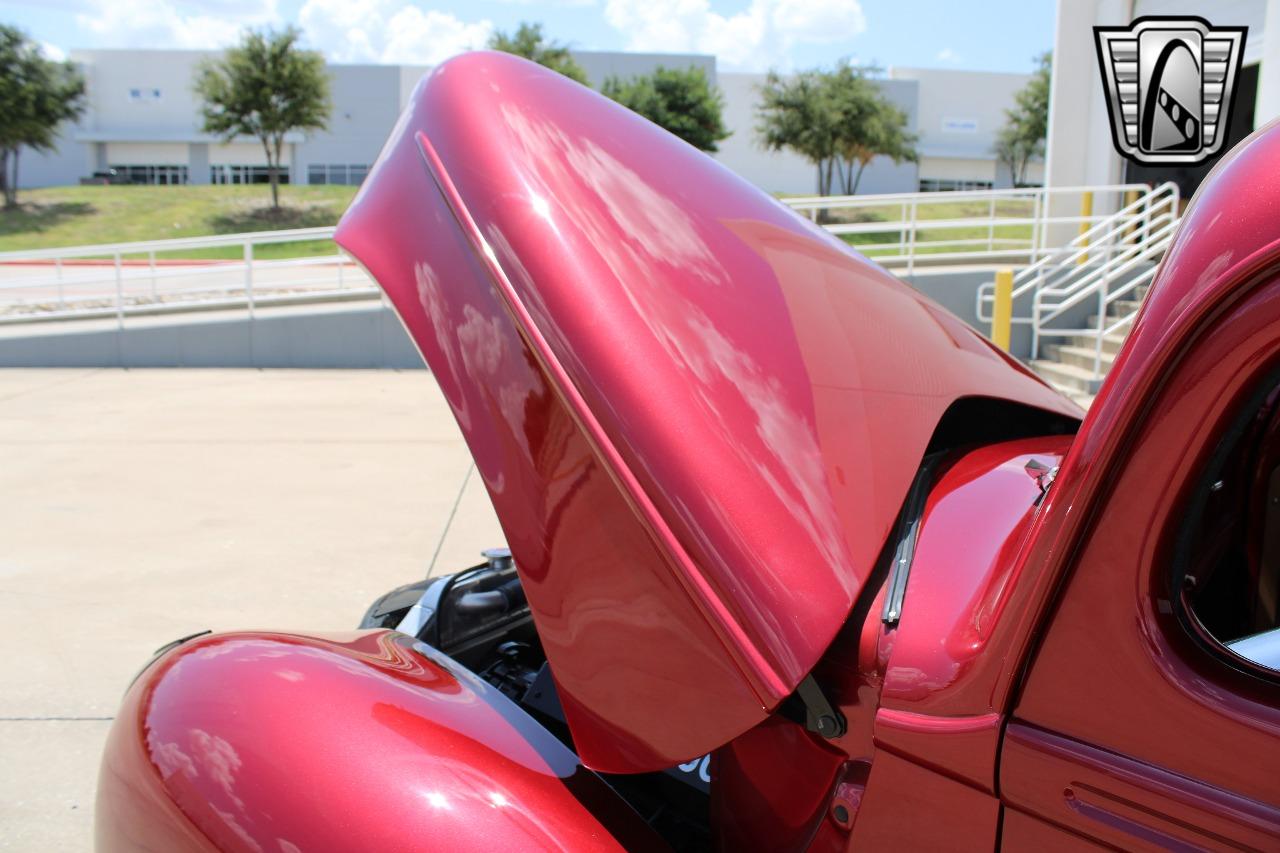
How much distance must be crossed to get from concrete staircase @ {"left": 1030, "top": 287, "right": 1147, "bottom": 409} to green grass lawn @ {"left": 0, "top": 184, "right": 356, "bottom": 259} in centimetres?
2238

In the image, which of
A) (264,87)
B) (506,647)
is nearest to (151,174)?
(264,87)

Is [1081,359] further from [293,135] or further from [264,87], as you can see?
[293,135]

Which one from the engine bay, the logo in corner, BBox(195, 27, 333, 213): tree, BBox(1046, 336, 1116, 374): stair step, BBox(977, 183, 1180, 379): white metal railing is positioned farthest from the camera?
BBox(195, 27, 333, 213): tree

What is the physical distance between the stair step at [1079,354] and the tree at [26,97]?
124 feet

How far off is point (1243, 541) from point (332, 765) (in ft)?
4.26

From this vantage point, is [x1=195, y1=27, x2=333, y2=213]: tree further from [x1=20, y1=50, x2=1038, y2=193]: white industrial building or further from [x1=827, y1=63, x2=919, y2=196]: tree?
[x1=827, y1=63, x2=919, y2=196]: tree

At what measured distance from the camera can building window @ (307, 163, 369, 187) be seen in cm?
4878

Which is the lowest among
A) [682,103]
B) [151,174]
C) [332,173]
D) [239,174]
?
[151,174]

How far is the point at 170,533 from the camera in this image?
5121mm

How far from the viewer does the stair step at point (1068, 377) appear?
9.06 metres

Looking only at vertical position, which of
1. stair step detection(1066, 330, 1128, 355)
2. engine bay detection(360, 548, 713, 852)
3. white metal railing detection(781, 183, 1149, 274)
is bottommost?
stair step detection(1066, 330, 1128, 355)

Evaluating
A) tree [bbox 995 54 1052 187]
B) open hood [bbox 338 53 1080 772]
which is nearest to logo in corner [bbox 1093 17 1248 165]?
open hood [bbox 338 53 1080 772]

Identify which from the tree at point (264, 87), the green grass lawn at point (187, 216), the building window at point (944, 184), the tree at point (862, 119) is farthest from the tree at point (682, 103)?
the building window at point (944, 184)

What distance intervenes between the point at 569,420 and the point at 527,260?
0.25m
